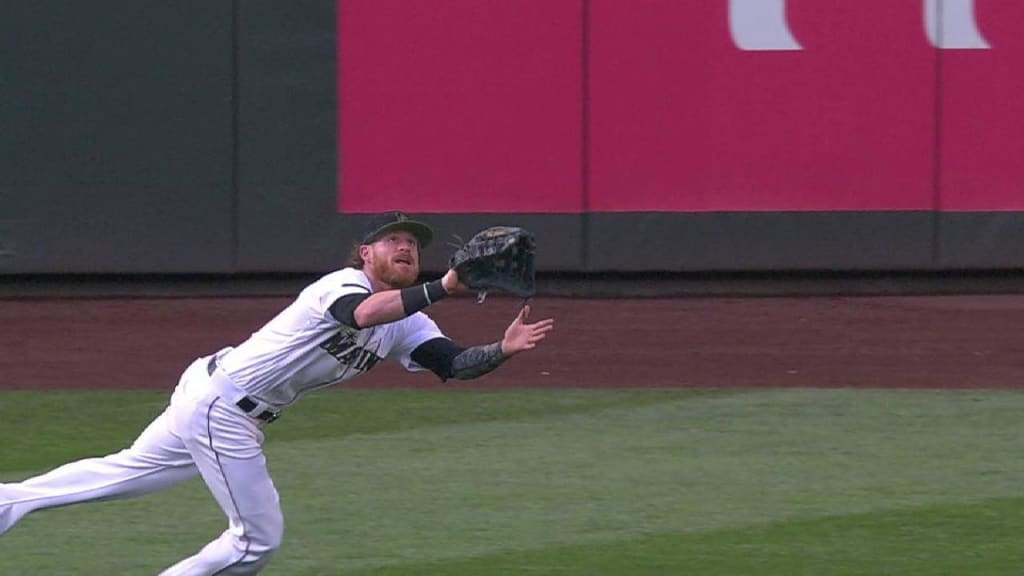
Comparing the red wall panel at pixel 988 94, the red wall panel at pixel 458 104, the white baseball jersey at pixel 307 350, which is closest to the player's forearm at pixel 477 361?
the white baseball jersey at pixel 307 350

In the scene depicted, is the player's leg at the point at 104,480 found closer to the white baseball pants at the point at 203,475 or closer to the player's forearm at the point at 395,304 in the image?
the white baseball pants at the point at 203,475

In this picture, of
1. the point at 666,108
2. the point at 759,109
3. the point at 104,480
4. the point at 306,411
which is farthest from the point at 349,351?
the point at 759,109

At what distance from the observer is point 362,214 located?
14.7 meters

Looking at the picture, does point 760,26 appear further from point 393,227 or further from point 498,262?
point 498,262

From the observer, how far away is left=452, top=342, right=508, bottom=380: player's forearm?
6375 millimetres

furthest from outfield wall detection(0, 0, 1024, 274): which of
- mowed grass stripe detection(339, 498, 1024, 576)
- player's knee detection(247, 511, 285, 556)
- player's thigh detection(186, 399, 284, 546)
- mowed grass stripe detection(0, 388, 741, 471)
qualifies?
player's knee detection(247, 511, 285, 556)

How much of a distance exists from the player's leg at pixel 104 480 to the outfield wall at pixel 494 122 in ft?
27.3

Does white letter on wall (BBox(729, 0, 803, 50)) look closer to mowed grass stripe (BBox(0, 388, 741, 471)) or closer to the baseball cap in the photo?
mowed grass stripe (BBox(0, 388, 741, 471))

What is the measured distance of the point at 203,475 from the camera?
20.7 ft

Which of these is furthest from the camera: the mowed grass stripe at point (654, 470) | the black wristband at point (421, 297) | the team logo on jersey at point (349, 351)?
the mowed grass stripe at point (654, 470)

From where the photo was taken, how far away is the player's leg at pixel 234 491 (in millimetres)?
6191

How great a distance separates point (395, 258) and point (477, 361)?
463mm

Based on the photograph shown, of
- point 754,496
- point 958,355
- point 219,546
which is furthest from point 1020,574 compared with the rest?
point 958,355

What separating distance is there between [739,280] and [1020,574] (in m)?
8.27
